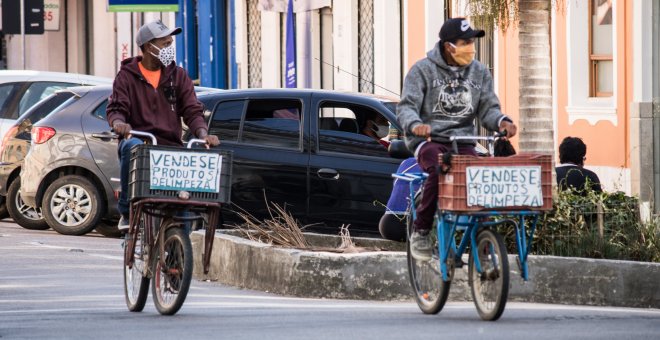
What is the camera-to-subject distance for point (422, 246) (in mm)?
11102

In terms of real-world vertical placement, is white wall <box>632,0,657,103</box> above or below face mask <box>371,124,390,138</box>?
above

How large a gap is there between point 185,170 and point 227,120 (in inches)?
224

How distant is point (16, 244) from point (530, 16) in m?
5.93

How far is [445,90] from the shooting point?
35.7 ft

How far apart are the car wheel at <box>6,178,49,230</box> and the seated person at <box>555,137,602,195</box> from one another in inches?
269

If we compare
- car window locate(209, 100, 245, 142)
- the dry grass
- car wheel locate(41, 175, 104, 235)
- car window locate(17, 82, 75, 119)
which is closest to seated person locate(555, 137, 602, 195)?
the dry grass

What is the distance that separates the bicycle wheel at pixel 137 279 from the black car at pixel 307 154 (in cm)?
452

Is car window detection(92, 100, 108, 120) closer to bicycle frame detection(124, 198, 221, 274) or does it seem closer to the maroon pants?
bicycle frame detection(124, 198, 221, 274)

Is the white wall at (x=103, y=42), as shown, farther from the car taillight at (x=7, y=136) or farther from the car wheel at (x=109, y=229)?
the car wheel at (x=109, y=229)

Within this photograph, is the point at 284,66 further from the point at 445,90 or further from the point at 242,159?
the point at 445,90

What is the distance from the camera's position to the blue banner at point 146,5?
29.4 m

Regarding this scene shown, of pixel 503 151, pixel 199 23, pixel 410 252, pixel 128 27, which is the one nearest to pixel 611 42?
pixel 503 151

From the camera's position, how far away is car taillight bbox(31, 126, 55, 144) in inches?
752

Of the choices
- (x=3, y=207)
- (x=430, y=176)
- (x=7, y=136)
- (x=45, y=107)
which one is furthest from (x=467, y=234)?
(x=3, y=207)
